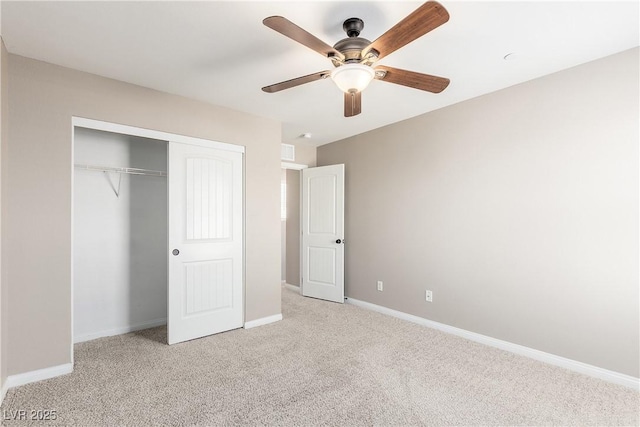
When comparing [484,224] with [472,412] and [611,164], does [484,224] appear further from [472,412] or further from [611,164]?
[472,412]

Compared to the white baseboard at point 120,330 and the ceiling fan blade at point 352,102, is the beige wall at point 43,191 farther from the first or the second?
the ceiling fan blade at point 352,102

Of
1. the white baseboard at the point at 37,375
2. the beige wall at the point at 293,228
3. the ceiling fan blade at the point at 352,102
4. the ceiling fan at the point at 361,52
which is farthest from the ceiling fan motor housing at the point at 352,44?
the beige wall at the point at 293,228

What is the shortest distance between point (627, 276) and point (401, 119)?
2.64 m

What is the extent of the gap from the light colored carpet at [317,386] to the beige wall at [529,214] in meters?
0.40

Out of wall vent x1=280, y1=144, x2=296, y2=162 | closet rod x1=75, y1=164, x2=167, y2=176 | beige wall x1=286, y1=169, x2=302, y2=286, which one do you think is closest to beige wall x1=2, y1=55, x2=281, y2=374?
closet rod x1=75, y1=164, x2=167, y2=176

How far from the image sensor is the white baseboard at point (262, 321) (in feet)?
11.9

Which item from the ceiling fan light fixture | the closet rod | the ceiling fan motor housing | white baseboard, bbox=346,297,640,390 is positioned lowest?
white baseboard, bbox=346,297,640,390

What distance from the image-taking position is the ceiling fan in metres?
1.51

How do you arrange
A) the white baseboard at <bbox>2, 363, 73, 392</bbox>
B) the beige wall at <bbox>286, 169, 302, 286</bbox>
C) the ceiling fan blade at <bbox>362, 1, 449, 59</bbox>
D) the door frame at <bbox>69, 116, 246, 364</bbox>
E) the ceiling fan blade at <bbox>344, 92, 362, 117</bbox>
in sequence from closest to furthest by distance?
the ceiling fan blade at <bbox>362, 1, 449, 59</bbox>, the ceiling fan blade at <bbox>344, 92, 362, 117</bbox>, the white baseboard at <bbox>2, 363, 73, 392</bbox>, the door frame at <bbox>69, 116, 246, 364</bbox>, the beige wall at <bbox>286, 169, 302, 286</bbox>

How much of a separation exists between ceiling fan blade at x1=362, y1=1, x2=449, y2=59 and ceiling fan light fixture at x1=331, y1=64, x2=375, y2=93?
0.10m

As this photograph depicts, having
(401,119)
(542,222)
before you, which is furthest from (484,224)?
(401,119)

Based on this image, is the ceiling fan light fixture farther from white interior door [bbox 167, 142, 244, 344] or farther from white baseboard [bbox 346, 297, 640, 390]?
white baseboard [bbox 346, 297, 640, 390]

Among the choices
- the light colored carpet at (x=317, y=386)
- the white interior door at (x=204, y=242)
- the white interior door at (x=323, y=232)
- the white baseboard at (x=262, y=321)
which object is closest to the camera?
the light colored carpet at (x=317, y=386)

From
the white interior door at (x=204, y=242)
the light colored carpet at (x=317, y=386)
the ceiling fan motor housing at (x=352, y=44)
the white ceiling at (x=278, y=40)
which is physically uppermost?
the white ceiling at (x=278, y=40)
